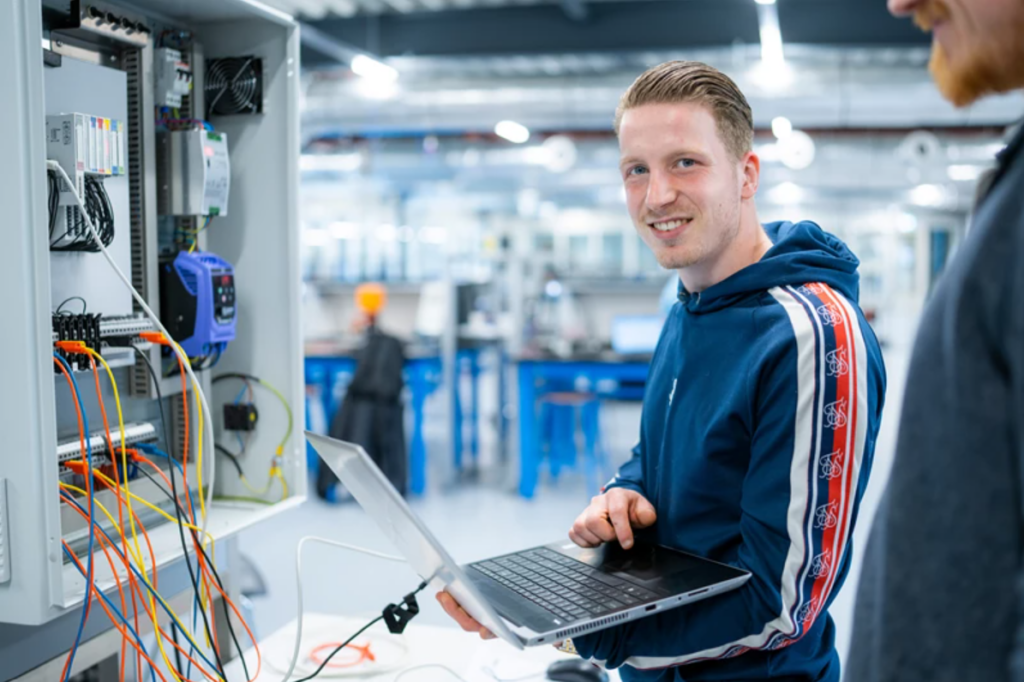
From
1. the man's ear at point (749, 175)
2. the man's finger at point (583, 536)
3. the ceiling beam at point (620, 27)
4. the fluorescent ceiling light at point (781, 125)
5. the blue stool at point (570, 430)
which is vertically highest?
the ceiling beam at point (620, 27)

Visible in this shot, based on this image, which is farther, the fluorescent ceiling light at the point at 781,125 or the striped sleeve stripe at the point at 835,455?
the fluorescent ceiling light at the point at 781,125

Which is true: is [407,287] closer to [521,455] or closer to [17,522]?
[521,455]

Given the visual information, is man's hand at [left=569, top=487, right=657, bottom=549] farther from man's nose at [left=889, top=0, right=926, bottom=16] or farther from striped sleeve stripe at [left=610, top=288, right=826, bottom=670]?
man's nose at [left=889, top=0, right=926, bottom=16]

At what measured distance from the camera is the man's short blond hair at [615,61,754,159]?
3.74ft

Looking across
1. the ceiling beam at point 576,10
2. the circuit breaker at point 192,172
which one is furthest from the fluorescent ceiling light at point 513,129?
the circuit breaker at point 192,172

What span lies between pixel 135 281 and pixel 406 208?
40.3 ft

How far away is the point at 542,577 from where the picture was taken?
1.12m

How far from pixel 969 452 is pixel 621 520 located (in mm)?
623

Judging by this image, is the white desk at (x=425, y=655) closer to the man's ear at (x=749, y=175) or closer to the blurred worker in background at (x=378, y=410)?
the man's ear at (x=749, y=175)

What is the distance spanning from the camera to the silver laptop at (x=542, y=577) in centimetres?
89

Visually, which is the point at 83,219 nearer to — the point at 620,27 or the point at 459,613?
the point at 459,613

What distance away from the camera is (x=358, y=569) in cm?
398

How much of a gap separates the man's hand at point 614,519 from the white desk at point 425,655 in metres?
0.38

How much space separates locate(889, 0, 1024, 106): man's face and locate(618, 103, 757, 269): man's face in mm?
462
